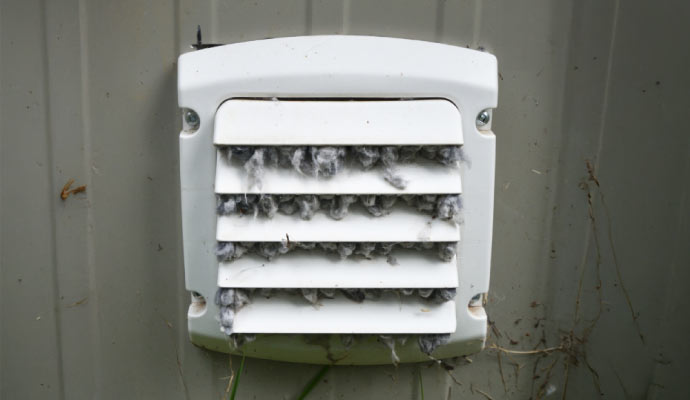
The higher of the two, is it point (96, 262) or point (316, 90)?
point (316, 90)

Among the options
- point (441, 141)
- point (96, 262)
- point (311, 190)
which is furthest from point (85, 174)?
point (441, 141)

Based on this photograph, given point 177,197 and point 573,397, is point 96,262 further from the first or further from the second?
point 573,397

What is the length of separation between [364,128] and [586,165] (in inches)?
14.7

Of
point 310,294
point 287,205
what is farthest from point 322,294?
point 287,205

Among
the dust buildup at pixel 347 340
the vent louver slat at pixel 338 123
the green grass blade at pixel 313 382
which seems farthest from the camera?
the green grass blade at pixel 313 382

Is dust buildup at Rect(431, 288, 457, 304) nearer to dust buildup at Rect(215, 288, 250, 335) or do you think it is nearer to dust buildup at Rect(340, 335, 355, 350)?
dust buildup at Rect(340, 335, 355, 350)

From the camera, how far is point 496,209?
0.86 m

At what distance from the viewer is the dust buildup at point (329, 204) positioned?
2.23 ft

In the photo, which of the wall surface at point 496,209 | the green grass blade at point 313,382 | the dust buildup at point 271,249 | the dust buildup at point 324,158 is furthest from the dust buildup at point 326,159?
the green grass blade at point 313,382

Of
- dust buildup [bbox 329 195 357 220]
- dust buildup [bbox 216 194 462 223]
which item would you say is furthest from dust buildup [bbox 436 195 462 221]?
dust buildup [bbox 329 195 357 220]

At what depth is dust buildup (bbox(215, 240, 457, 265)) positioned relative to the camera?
2.27 feet

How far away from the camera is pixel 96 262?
864 millimetres

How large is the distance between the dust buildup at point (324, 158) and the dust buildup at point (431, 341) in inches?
7.9

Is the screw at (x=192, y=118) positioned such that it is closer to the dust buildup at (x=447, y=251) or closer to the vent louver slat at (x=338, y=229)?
the vent louver slat at (x=338, y=229)
